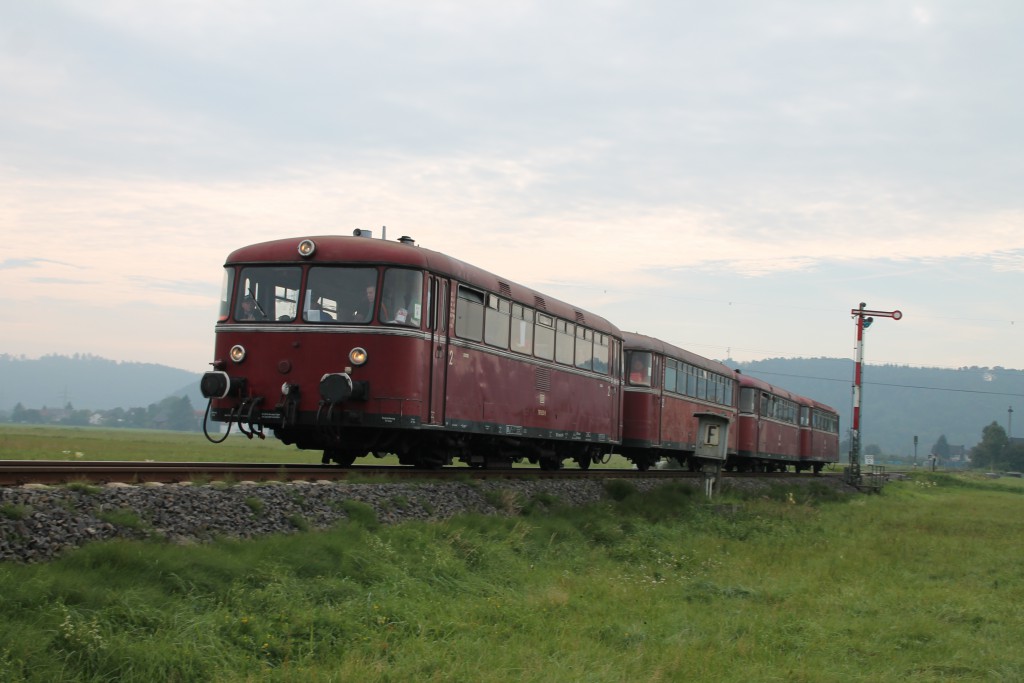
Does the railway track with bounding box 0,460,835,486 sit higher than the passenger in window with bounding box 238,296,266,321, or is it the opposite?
the passenger in window with bounding box 238,296,266,321

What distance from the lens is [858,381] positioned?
1742 inches

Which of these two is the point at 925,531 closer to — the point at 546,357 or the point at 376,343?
the point at 546,357

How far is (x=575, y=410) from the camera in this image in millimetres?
21891

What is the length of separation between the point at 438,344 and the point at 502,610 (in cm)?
606

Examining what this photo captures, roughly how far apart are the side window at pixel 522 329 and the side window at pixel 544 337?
261 mm

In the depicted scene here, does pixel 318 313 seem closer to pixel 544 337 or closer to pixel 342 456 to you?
pixel 342 456

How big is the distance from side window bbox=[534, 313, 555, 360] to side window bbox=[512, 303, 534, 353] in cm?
26

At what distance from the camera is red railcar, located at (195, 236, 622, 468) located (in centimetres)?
1484

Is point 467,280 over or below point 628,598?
over

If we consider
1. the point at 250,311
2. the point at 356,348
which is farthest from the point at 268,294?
the point at 356,348

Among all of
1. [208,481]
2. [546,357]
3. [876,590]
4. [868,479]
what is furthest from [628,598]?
[868,479]

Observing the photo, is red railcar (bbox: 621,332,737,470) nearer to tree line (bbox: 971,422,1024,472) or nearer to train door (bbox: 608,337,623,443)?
train door (bbox: 608,337,623,443)

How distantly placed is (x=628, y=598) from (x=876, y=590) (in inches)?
161

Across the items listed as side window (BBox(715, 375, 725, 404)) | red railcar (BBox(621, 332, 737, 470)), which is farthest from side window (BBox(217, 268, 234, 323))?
side window (BBox(715, 375, 725, 404))
